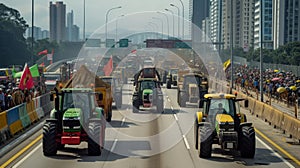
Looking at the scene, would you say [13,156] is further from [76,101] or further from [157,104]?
[157,104]

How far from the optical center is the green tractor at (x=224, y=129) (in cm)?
1925

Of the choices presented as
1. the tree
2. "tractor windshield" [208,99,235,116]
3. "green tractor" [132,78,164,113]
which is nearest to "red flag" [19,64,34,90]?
"green tractor" [132,78,164,113]

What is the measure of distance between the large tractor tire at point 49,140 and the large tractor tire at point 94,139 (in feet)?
3.79

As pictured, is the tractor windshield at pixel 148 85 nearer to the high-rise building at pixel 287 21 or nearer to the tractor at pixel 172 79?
the tractor at pixel 172 79

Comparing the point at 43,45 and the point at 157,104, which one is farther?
the point at 43,45

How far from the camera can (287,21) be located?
168875 millimetres

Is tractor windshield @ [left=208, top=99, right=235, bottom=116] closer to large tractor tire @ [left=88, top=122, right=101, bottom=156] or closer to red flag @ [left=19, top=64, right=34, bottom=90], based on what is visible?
large tractor tire @ [left=88, top=122, right=101, bottom=156]

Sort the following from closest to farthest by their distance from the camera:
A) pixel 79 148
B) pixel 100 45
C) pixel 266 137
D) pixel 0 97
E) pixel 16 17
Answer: pixel 79 148 < pixel 266 137 < pixel 0 97 < pixel 16 17 < pixel 100 45

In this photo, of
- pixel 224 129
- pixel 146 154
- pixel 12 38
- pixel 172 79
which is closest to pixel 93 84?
pixel 146 154

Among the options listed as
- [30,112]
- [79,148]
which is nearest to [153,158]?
[79,148]

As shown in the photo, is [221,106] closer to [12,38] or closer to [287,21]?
→ [12,38]

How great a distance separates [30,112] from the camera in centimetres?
3053

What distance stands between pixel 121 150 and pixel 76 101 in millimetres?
2527

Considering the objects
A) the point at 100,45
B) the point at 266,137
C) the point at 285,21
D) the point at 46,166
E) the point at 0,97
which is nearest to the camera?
the point at 46,166
